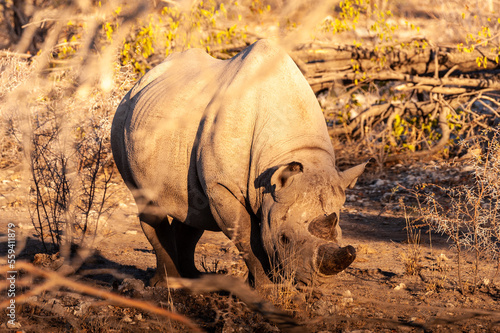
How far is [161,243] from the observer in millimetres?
5223

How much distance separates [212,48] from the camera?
1018 centimetres

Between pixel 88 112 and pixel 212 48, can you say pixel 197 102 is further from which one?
pixel 212 48

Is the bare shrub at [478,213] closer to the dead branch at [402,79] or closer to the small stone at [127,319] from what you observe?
the small stone at [127,319]

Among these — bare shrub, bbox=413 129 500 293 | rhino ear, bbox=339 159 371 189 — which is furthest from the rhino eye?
bare shrub, bbox=413 129 500 293

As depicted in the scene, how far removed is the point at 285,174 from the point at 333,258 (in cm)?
68

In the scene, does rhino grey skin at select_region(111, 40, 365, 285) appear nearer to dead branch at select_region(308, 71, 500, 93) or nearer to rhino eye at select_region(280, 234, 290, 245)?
rhino eye at select_region(280, 234, 290, 245)

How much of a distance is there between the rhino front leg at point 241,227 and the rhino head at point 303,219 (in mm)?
224

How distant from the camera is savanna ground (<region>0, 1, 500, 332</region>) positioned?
3.73m

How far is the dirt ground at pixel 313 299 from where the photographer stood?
3715 millimetres

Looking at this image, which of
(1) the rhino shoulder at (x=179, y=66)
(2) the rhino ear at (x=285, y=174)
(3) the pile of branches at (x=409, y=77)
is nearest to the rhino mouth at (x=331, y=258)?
(2) the rhino ear at (x=285, y=174)

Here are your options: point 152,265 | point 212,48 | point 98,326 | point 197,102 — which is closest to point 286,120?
point 197,102

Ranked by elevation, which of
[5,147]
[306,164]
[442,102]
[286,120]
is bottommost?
[306,164]

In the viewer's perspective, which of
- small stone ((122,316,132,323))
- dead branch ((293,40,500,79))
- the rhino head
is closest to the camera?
the rhino head

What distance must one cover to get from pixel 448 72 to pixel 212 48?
4563 mm
